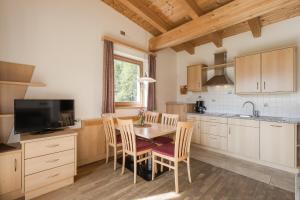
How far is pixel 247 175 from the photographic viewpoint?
256 centimetres

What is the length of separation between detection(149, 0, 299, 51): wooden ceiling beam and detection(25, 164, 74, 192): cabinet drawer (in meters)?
3.27

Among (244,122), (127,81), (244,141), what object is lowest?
(244,141)

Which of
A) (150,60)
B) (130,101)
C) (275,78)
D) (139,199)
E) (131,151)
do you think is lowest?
(139,199)

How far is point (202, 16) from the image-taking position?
10.2 ft

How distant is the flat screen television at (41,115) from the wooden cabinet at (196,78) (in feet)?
10.00

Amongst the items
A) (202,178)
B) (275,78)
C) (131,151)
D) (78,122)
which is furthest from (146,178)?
(275,78)

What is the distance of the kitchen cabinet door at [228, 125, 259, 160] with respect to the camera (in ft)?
9.96

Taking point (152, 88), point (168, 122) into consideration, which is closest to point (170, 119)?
point (168, 122)

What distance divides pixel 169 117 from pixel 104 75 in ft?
5.17

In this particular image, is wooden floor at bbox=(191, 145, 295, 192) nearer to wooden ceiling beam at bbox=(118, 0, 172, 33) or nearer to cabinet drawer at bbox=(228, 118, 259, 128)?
cabinet drawer at bbox=(228, 118, 259, 128)

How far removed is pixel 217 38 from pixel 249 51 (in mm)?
797

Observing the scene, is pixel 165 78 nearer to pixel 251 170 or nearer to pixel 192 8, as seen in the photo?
pixel 192 8

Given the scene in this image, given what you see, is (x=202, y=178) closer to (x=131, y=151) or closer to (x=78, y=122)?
(x=131, y=151)

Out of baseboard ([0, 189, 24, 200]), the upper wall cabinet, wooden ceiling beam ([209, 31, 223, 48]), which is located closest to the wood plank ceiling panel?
wooden ceiling beam ([209, 31, 223, 48])
